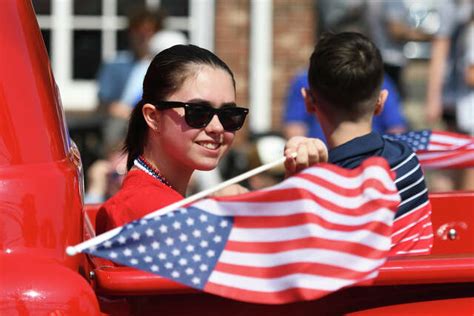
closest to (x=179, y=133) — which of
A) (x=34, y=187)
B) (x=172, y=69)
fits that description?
(x=172, y=69)

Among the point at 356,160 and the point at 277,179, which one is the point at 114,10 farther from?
the point at 356,160

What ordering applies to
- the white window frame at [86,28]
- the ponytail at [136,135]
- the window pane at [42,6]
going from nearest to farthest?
the ponytail at [136,135]
the window pane at [42,6]
the white window frame at [86,28]

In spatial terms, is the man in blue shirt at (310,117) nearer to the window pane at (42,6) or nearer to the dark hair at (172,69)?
the window pane at (42,6)

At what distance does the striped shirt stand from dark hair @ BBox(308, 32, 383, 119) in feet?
0.70

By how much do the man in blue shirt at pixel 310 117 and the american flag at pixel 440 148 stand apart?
8.53 ft

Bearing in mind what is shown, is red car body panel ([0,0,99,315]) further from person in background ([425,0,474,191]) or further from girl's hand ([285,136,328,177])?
person in background ([425,0,474,191])

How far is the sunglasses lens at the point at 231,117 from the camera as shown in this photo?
3.26 m

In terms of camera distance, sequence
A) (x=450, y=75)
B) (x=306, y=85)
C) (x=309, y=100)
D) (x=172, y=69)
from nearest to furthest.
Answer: (x=172, y=69) < (x=309, y=100) < (x=306, y=85) < (x=450, y=75)

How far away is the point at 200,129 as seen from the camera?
3.25 metres

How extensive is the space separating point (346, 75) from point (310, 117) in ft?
11.4

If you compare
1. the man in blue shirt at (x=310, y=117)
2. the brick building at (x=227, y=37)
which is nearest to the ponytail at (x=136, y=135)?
the man in blue shirt at (x=310, y=117)

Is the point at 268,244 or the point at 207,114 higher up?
the point at 207,114

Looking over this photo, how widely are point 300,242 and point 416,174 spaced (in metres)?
1.15

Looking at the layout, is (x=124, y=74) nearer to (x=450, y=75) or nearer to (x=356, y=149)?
(x=450, y=75)
